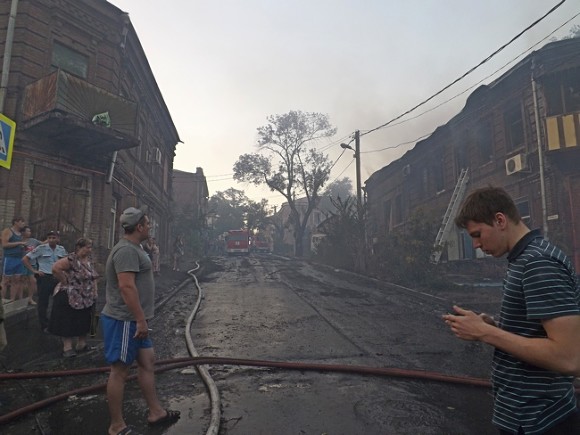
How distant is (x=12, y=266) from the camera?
283 inches

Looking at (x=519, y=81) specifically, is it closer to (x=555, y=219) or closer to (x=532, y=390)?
(x=555, y=219)

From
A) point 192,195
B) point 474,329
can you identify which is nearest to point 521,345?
point 474,329

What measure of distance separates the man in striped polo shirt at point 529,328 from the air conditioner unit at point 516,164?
49.8ft

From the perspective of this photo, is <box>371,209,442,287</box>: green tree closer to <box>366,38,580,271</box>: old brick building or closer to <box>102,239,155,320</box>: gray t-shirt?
<box>366,38,580,271</box>: old brick building

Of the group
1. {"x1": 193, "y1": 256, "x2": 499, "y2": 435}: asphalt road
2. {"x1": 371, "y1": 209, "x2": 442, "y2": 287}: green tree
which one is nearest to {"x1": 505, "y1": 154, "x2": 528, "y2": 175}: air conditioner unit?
{"x1": 371, "y1": 209, "x2": 442, "y2": 287}: green tree

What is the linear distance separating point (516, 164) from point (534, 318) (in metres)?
15.6

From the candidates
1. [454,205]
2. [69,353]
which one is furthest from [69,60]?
[454,205]

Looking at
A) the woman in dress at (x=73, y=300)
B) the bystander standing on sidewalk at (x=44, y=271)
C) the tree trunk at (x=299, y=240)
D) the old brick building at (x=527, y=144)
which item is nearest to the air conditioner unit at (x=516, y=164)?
the old brick building at (x=527, y=144)

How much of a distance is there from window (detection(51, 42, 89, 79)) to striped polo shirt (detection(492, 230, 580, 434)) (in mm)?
13789

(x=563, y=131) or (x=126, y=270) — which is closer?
(x=126, y=270)

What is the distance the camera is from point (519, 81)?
1529 cm

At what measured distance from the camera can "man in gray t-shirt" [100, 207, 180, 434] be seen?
10.00 ft

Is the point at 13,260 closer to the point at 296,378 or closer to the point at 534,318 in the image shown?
the point at 296,378

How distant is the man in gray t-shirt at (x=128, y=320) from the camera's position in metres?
3.05
